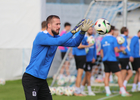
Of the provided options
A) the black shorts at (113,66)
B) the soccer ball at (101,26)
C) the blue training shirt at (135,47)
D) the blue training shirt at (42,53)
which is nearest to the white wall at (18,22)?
Answer: the blue training shirt at (135,47)

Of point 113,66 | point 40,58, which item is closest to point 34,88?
point 40,58

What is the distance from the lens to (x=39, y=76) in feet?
14.7

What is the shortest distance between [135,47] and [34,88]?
6114mm

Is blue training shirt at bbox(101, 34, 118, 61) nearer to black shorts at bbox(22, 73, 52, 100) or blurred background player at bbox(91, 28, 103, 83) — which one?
blurred background player at bbox(91, 28, 103, 83)

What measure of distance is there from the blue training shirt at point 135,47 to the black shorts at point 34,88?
226 inches

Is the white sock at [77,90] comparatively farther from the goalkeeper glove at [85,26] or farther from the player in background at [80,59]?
the goalkeeper glove at [85,26]

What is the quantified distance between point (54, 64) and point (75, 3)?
339 centimetres

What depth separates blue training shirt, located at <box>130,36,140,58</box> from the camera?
980cm

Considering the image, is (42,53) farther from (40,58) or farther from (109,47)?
(109,47)

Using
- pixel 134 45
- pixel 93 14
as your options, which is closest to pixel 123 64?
pixel 134 45

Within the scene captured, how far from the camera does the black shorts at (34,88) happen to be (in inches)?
175

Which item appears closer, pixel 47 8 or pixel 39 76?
pixel 39 76

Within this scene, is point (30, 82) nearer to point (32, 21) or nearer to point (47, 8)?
point (32, 21)

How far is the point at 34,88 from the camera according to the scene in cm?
447
